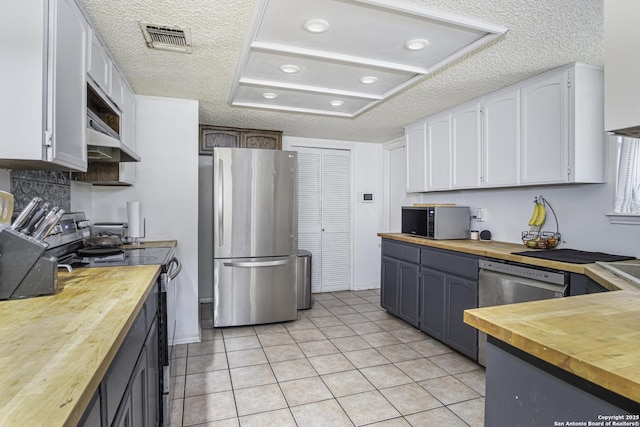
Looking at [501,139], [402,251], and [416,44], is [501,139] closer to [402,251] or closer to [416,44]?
[416,44]

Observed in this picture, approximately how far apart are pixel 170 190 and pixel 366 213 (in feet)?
9.37

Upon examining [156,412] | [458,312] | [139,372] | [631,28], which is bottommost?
[156,412]

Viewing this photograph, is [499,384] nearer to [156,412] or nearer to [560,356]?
[560,356]

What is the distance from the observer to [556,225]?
2.66 metres

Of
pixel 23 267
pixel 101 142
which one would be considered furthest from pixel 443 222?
pixel 23 267

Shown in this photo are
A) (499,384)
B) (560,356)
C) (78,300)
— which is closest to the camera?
(560,356)

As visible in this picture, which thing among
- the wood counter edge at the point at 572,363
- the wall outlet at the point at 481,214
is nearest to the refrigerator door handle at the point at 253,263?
the wall outlet at the point at 481,214

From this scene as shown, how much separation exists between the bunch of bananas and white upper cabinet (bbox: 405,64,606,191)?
0.28m

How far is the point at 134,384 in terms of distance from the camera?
3.96ft

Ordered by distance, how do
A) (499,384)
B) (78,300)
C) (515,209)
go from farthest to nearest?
1. (515,209)
2. (78,300)
3. (499,384)

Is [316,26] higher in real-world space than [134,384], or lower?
higher

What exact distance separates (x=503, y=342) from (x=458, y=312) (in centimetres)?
188

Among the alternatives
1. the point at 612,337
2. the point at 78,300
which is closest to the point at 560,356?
the point at 612,337

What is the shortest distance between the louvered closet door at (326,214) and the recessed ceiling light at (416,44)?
283cm
